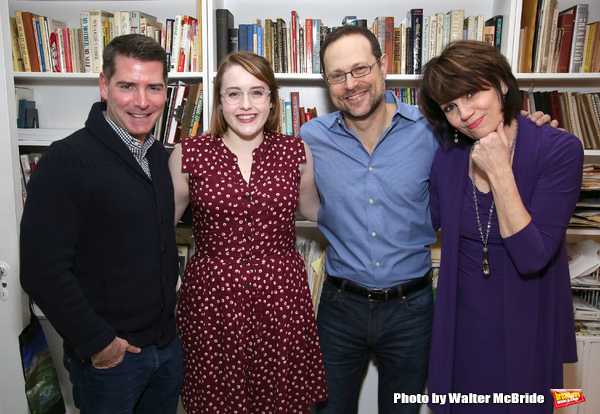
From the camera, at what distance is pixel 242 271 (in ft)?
4.80

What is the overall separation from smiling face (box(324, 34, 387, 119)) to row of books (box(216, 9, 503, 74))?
1.84 feet

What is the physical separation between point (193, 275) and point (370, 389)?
4.44 ft

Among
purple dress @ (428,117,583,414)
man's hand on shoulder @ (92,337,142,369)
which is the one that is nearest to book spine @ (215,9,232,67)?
purple dress @ (428,117,583,414)

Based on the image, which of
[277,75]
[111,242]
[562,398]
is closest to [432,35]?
[277,75]

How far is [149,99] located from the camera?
1322 millimetres

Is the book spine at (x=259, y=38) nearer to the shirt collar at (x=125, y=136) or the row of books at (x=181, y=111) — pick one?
the row of books at (x=181, y=111)

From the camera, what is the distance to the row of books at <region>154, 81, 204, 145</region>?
2148 millimetres

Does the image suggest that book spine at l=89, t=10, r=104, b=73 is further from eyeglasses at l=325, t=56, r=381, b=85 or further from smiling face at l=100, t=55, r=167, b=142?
eyeglasses at l=325, t=56, r=381, b=85

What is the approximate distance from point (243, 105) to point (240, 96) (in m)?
0.05

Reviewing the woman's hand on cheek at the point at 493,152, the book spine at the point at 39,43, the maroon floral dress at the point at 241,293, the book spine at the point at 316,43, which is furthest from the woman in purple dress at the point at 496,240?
the book spine at the point at 39,43

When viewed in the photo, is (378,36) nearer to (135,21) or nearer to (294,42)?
(294,42)

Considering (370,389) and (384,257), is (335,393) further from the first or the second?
(370,389)

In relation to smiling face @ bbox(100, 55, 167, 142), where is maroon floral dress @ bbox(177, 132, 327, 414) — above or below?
below

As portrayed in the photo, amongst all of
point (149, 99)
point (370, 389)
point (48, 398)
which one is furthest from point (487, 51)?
point (48, 398)
